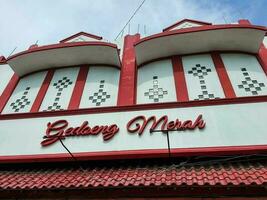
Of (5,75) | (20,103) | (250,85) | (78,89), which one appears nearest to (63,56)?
(78,89)

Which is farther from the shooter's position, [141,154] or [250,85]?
[250,85]

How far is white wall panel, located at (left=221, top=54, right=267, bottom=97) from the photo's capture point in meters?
8.60

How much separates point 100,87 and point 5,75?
Answer: 4508 mm

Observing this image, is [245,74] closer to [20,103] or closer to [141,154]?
[141,154]

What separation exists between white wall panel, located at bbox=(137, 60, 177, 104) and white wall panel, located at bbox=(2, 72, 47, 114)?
3.87 m

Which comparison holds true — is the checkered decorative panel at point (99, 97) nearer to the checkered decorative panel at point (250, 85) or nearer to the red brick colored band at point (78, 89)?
the red brick colored band at point (78, 89)

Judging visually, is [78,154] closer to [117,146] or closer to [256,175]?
[117,146]

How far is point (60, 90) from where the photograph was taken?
32.8ft

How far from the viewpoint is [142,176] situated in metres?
5.84

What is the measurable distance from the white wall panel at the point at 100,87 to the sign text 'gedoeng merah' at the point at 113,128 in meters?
1.63

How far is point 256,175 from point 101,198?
10.0 feet

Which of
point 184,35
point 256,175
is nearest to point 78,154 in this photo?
point 256,175

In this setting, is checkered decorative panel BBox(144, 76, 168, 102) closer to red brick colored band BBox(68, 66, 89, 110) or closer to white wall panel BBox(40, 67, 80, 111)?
red brick colored band BBox(68, 66, 89, 110)

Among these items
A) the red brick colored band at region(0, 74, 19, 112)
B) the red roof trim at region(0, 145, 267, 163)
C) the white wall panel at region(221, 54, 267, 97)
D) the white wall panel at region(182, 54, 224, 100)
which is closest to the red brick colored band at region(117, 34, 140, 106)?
the white wall panel at region(182, 54, 224, 100)
